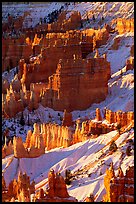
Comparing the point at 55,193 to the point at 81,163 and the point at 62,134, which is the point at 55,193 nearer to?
the point at 81,163

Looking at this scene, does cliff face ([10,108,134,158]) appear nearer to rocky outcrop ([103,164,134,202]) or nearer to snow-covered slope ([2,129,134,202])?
snow-covered slope ([2,129,134,202])

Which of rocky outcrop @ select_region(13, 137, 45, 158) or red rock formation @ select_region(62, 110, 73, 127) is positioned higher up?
red rock formation @ select_region(62, 110, 73, 127)

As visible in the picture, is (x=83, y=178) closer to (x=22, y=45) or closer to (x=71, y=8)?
(x=22, y=45)

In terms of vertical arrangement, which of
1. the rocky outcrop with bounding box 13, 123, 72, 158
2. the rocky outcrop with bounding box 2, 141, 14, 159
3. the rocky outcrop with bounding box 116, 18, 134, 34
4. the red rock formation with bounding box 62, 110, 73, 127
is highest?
the rocky outcrop with bounding box 116, 18, 134, 34

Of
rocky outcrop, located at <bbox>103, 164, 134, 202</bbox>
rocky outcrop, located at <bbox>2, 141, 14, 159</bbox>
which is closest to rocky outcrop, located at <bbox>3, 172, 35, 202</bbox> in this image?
rocky outcrop, located at <bbox>103, 164, 134, 202</bbox>

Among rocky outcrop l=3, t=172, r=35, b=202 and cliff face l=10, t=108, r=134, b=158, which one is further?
cliff face l=10, t=108, r=134, b=158

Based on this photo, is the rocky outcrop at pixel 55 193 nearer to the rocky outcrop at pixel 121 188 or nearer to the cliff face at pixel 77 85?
the rocky outcrop at pixel 121 188
